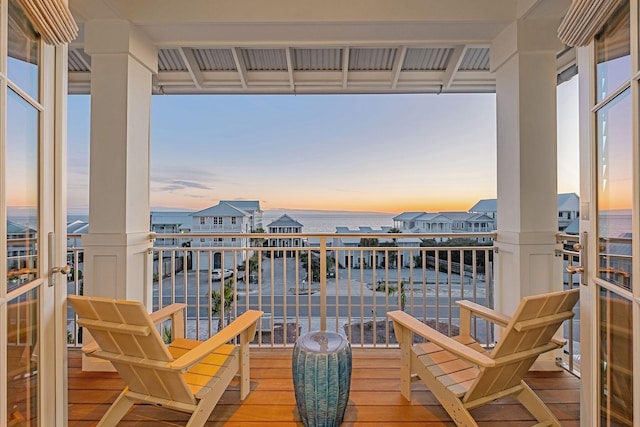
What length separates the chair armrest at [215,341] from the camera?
60.2 inches

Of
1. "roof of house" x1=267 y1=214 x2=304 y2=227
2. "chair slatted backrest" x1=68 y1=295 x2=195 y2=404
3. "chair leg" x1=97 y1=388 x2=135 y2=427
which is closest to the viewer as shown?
"chair slatted backrest" x1=68 y1=295 x2=195 y2=404

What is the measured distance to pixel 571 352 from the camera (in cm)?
242

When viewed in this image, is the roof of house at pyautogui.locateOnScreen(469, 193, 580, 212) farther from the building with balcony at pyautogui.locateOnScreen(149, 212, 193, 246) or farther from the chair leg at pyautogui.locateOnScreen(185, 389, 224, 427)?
the building with balcony at pyautogui.locateOnScreen(149, 212, 193, 246)

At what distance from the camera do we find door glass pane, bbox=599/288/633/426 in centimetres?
115

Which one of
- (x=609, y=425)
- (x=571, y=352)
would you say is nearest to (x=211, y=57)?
(x=609, y=425)

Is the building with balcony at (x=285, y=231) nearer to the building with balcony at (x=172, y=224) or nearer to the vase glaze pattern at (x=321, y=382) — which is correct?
the building with balcony at (x=172, y=224)

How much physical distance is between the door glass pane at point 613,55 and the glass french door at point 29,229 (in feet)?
7.15

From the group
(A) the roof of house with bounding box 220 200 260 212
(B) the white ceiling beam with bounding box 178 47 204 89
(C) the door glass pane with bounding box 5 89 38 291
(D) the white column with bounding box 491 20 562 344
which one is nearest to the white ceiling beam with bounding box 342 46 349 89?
(D) the white column with bounding box 491 20 562 344

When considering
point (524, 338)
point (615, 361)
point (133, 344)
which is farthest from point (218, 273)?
point (615, 361)

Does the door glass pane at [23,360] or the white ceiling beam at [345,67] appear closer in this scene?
the door glass pane at [23,360]

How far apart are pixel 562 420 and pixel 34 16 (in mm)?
3343

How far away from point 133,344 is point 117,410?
506mm

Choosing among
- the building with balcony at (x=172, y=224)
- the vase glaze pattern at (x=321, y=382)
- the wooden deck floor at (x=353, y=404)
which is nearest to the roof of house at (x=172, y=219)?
the building with balcony at (x=172, y=224)

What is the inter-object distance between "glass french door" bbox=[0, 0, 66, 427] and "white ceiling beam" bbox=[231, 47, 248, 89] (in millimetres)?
1855
